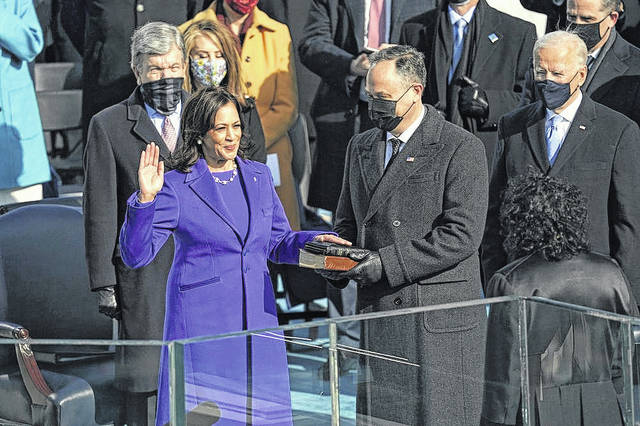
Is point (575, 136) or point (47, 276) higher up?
point (575, 136)

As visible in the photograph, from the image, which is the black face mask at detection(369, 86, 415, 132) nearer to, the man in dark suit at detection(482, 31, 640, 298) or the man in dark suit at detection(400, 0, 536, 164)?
the man in dark suit at detection(482, 31, 640, 298)

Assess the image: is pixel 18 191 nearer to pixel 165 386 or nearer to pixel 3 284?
pixel 3 284

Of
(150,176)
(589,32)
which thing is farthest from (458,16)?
(150,176)

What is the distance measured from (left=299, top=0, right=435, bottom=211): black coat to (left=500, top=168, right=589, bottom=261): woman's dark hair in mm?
2271

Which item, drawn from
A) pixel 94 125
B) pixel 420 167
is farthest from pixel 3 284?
pixel 420 167

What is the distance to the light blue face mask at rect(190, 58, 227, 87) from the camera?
17.9ft

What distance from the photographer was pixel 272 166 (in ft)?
21.8

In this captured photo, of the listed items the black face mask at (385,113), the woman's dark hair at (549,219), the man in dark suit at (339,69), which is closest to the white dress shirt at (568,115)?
the woman's dark hair at (549,219)

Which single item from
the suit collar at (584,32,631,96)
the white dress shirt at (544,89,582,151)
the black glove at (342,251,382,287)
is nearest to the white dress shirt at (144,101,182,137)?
the black glove at (342,251,382,287)

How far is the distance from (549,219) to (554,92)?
1.01 meters

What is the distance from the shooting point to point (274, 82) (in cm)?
660

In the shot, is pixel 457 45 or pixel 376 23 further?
pixel 376 23

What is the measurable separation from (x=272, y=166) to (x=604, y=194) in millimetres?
2143

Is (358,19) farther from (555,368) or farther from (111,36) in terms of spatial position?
(555,368)
